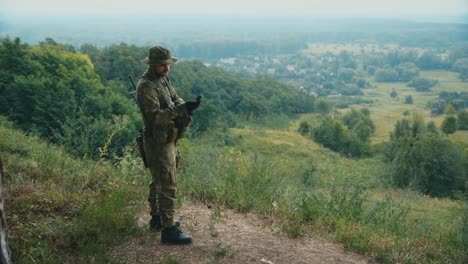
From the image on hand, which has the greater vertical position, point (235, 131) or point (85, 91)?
point (85, 91)

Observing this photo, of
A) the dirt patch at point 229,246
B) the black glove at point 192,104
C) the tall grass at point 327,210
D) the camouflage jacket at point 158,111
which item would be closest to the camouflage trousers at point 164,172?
the camouflage jacket at point 158,111

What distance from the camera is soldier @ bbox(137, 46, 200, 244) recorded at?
420 centimetres

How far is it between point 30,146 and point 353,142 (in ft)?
165

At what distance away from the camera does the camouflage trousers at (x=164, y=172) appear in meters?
4.36

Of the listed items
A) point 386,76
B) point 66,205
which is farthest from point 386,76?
point 66,205

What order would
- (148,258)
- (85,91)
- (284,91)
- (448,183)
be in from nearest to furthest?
(148,258), (85,91), (448,183), (284,91)

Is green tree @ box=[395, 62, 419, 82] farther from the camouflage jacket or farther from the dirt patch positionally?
the camouflage jacket

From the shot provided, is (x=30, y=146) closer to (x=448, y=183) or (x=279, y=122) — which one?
(x=448, y=183)

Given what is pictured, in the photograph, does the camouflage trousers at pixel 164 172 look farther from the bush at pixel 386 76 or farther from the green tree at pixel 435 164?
the bush at pixel 386 76

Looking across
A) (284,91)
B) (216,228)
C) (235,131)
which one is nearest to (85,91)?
(235,131)

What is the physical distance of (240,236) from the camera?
→ 4.92 m

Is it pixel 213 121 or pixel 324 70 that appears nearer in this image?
pixel 213 121

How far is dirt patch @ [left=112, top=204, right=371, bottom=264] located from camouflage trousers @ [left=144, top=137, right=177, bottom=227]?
13.7 inches

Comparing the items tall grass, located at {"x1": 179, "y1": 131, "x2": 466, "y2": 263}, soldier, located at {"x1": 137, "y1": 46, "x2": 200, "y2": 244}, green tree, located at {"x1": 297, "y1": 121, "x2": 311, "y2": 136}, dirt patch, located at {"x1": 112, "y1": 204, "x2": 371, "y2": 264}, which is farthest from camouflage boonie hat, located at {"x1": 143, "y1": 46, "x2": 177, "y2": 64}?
green tree, located at {"x1": 297, "y1": 121, "x2": 311, "y2": 136}
